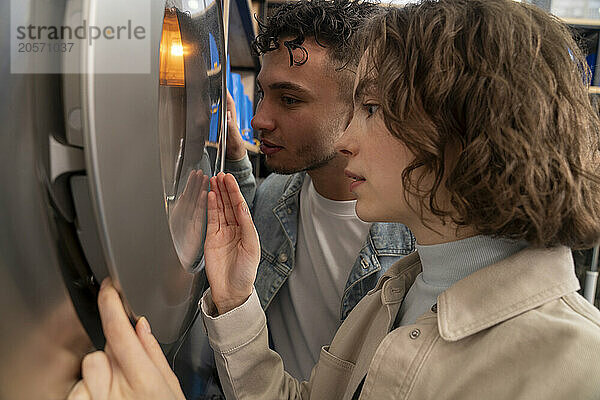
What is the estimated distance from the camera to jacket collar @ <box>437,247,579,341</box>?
0.59 meters

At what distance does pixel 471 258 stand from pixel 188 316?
0.40 m

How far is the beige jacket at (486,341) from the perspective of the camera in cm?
52

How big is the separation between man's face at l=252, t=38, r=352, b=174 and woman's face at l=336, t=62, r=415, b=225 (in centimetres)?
51

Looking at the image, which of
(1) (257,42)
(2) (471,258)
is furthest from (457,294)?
(1) (257,42)

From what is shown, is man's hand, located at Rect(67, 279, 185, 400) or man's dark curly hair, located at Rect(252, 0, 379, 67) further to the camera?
man's dark curly hair, located at Rect(252, 0, 379, 67)

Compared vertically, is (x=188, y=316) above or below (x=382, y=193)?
below

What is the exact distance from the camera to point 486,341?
587 millimetres

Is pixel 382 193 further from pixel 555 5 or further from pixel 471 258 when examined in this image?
pixel 555 5

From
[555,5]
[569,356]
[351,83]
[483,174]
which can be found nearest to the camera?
[569,356]

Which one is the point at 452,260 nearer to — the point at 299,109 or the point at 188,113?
the point at 188,113

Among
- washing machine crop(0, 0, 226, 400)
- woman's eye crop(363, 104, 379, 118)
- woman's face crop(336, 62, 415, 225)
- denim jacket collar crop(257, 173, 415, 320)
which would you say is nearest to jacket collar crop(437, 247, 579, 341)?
woman's face crop(336, 62, 415, 225)

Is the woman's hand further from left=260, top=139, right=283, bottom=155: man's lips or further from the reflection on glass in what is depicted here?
left=260, top=139, right=283, bottom=155: man's lips

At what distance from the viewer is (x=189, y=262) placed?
60 centimetres

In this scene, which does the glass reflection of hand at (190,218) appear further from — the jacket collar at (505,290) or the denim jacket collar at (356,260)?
the denim jacket collar at (356,260)
